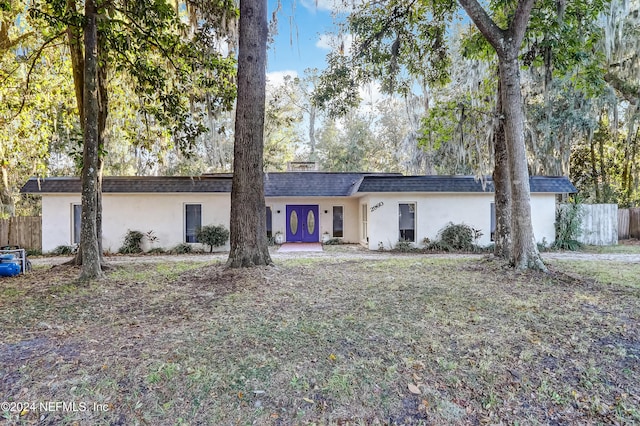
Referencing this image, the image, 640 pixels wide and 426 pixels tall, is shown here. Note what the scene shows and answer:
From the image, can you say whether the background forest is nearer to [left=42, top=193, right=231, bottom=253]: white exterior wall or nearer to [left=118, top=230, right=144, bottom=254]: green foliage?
[left=42, top=193, right=231, bottom=253]: white exterior wall

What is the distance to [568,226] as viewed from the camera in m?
11.8

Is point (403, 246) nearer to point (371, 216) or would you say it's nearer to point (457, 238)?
point (371, 216)

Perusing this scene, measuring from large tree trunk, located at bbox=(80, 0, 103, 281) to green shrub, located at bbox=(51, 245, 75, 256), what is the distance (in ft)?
22.6

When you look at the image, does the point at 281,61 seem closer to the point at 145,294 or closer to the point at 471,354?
the point at 145,294

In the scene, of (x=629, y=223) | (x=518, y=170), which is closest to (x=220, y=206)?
(x=518, y=170)

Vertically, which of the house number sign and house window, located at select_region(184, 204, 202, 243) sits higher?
the house number sign

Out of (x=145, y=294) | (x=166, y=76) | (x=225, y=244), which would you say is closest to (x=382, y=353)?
(x=145, y=294)

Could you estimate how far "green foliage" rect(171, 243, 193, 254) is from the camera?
1177 centimetres

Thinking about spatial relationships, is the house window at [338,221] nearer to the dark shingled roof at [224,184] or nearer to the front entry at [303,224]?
the front entry at [303,224]

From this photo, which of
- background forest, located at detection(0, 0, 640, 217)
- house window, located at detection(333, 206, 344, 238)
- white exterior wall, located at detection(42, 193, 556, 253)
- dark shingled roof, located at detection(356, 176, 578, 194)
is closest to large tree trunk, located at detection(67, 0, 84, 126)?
background forest, located at detection(0, 0, 640, 217)

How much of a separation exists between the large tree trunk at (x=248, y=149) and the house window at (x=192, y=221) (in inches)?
266

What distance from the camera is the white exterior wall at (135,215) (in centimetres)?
1167

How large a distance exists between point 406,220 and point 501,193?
453 centimetres


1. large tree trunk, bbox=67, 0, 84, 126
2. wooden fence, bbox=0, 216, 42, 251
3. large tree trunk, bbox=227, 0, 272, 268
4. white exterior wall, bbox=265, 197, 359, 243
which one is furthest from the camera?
white exterior wall, bbox=265, 197, 359, 243
